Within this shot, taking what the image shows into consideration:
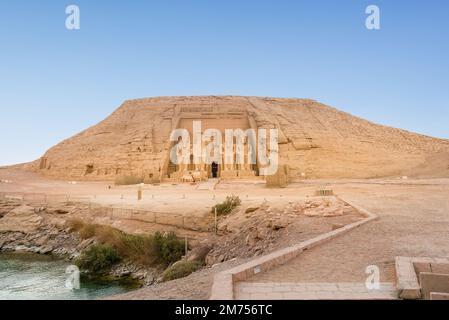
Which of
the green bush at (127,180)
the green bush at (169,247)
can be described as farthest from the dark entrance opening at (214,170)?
the green bush at (169,247)

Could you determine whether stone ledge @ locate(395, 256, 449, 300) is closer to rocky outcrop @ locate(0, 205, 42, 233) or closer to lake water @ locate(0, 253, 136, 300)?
lake water @ locate(0, 253, 136, 300)

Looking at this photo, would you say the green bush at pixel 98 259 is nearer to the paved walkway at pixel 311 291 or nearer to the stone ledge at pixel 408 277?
the paved walkway at pixel 311 291

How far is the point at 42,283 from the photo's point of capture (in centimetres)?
1066

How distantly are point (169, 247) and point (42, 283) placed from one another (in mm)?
3444

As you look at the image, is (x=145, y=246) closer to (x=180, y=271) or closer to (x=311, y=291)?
(x=180, y=271)

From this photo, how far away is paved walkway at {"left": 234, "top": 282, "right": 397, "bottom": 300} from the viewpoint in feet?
12.6

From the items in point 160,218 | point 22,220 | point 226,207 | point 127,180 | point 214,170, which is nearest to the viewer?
point 226,207

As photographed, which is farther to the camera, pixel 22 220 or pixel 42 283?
pixel 22 220

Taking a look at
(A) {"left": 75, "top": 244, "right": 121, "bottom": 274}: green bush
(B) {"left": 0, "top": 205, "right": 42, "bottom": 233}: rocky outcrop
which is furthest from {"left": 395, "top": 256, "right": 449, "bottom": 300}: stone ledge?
(B) {"left": 0, "top": 205, "right": 42, "bottom": 233}: rocky outcrop

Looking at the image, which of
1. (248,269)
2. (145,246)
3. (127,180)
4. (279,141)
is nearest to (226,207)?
(145,246)

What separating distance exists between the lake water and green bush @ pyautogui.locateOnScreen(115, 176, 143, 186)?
11.4 m
